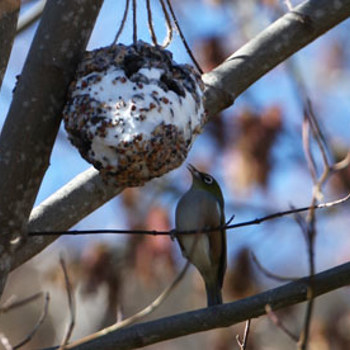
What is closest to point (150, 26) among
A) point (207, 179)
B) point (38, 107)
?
point (38, 107)

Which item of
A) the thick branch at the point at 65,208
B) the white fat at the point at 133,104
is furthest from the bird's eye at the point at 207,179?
the white fat at the point at 133,104

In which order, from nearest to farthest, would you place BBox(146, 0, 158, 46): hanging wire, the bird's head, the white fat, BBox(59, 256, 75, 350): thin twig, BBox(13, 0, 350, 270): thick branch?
1. BBox(59, 256, 75, 350): thin twig
2. the white fat
3. BBox(146, 0, 158, 46): hanging wire
4. BBox(13, 0, 350, 270): thick branch
5. the bird's head

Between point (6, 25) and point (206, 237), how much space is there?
1.30 meters

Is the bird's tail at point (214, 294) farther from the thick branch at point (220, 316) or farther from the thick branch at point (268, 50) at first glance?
the thick branch at point (220, 316)

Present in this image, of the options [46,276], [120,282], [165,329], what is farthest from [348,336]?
[165,329]

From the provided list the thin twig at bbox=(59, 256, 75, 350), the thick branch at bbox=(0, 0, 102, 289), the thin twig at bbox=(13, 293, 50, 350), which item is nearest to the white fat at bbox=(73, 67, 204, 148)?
the thick branch at bbox=(0, 0, 102, 289)

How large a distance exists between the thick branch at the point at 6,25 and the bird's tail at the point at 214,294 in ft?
4.06

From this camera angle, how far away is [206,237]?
10.2 ft

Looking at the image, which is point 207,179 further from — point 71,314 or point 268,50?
point 71,314

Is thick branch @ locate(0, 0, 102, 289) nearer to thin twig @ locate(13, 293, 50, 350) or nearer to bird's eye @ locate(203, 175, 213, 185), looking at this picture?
thin twig @ locate(13, 293, 50, 350)

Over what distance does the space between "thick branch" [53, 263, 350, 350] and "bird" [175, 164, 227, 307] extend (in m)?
0.92

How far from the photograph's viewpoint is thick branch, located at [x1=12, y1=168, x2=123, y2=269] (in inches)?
94.3

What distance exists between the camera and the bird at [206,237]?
303 cm

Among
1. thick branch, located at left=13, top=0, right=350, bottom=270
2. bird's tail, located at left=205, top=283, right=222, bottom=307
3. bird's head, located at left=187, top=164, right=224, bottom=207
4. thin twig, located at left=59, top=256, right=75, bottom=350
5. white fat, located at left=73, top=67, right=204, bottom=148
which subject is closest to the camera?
thin twig, located at left=59, top=256, right=75, bottom=350
